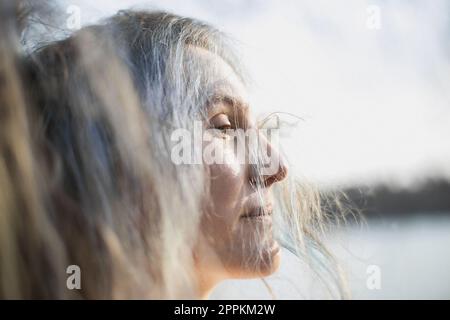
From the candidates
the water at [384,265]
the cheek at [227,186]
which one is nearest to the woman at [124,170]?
the cheek at [227,186]

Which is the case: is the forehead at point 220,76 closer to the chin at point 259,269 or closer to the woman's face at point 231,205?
the woman's face at point 231,205

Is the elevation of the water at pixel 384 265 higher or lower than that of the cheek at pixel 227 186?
lower

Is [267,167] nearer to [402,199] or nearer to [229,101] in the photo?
[229,101]

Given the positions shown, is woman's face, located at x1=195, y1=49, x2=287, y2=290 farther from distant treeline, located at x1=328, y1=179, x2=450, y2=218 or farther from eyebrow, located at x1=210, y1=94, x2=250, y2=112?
distant treeline, located at x1=328, y1=179, x2=450, y2=218

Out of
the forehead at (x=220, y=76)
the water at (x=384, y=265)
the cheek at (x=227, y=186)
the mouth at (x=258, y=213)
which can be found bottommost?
the water at (x=384, y=265)

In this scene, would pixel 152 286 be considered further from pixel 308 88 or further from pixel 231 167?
pixel 308 88

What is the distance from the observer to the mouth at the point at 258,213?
0.95 metres

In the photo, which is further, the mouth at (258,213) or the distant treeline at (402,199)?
the distant treeline at (402,199)

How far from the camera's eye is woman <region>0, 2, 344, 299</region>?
903mm

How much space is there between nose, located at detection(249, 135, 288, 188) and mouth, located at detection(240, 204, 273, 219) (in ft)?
0.15

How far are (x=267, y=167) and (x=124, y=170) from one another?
0.89ft

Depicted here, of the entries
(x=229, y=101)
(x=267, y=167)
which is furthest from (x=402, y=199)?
(x=229, y=101)

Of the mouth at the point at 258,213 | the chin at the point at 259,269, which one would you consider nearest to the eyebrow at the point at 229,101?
the mouth at the point at 258,213

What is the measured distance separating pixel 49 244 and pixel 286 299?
483 mm
